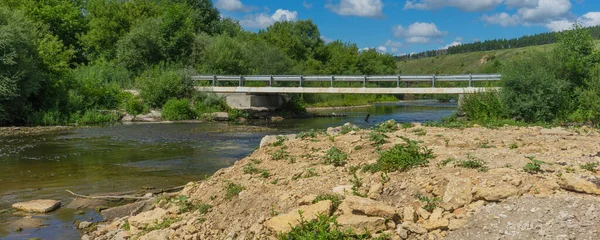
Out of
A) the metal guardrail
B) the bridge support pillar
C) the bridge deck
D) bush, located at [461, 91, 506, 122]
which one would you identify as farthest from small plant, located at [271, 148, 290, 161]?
the bridge support pillar

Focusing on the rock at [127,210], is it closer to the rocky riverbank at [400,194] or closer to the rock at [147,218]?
the rocky riverbank at [400,194]

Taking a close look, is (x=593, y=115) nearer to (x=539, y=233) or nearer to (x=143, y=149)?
(x=539, y=233)

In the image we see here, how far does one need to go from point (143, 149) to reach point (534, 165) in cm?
1740

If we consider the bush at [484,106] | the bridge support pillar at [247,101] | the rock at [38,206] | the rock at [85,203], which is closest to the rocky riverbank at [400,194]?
the rock at [85,203]

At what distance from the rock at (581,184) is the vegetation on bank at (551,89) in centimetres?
1145

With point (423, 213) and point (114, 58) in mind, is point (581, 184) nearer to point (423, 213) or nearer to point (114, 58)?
point (423, 213)

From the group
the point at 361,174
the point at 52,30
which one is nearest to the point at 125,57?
the point at 52,30

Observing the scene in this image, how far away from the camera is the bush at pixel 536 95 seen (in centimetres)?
2088

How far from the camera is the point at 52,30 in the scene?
58.4 m

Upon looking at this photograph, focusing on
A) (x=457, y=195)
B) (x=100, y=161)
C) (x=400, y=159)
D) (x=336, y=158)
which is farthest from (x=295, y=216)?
(x=100, y=161)

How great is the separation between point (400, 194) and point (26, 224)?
766 cm

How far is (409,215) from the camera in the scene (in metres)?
7.84

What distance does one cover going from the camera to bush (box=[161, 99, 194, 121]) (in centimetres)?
3800

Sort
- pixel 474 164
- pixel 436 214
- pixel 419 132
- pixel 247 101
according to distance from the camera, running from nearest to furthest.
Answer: pixel 436 214
pixel 474 164
pixel 419 132
pixel 247 101
